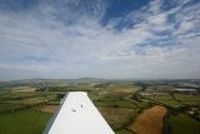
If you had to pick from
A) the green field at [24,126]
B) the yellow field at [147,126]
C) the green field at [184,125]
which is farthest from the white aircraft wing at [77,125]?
the green field at [184,125]

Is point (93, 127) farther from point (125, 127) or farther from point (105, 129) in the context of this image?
point (125, 127)

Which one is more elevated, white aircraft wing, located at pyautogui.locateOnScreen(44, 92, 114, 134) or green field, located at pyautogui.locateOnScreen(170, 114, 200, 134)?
white aircraft wing, located at pyautogui.locateOnScreen(44, 92, 114, 134)

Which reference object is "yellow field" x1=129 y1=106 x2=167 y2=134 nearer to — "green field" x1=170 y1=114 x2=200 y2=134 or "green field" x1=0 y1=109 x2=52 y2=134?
"green field" x1=170 y1=114 x2=200 y2=134

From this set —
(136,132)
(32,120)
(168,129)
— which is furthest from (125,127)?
(32,120)

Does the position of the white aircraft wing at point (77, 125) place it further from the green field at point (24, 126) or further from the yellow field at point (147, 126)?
the green field at point (24, 126)

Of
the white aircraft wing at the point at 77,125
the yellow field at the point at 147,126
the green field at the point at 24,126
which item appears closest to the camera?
the white aircraft wing at the point at 77,125

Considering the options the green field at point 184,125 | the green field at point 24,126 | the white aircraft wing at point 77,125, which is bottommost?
the green field at point 184,125

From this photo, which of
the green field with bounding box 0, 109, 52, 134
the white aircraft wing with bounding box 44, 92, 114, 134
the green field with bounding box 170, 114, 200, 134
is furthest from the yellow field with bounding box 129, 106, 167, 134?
the white aircraft wing with bounding box 44, 92, 114, 134

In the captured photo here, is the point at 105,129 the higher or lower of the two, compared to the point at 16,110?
higher

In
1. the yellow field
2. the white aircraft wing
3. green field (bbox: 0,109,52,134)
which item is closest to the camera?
the white aircraft wing

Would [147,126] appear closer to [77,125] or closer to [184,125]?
[184,125]

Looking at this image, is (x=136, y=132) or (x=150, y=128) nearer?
(x=136, y=132)
